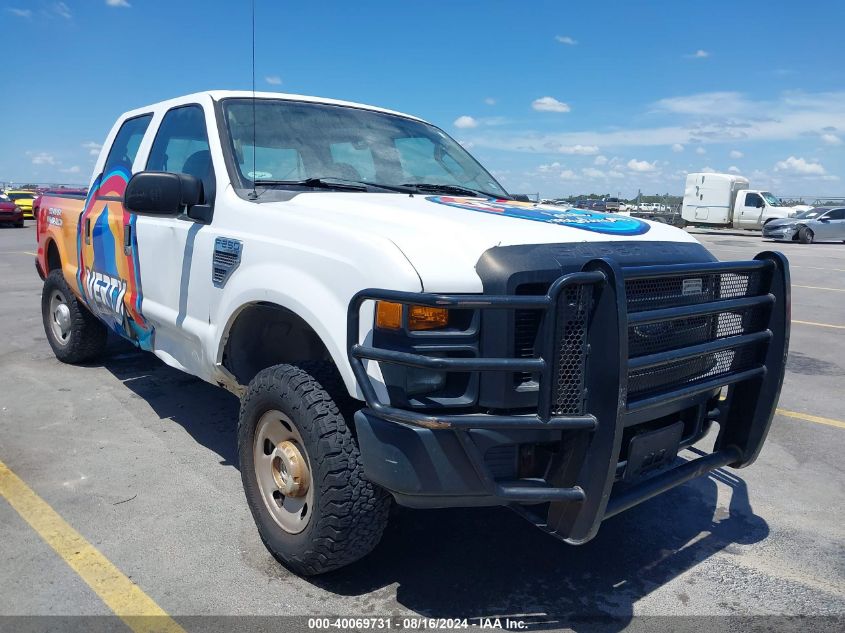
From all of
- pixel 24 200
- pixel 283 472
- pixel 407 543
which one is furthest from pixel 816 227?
pixel 24 200

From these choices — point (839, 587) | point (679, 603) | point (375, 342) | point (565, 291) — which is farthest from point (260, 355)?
point (839, 587)

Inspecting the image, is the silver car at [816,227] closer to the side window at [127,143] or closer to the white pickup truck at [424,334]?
the white pickup truck at [424,334]

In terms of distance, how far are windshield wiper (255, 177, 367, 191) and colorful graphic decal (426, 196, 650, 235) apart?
397 millimetres

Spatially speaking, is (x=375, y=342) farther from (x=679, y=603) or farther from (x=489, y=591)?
(x=679, y=603)

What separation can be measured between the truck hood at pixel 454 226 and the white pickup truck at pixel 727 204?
31.3 meters

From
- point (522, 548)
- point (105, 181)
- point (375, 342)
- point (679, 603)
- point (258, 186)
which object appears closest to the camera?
point (375, 342)

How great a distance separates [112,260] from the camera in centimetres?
467

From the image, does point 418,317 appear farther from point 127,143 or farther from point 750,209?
point 750,209

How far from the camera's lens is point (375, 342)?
95.3 inches

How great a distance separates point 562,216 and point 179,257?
6.63 ft

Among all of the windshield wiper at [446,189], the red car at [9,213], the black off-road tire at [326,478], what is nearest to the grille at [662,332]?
the black off-road tire at [326,478]

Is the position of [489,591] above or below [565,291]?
below

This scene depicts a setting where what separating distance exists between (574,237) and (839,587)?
188 centimetres

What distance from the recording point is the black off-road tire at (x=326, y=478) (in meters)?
2.58
